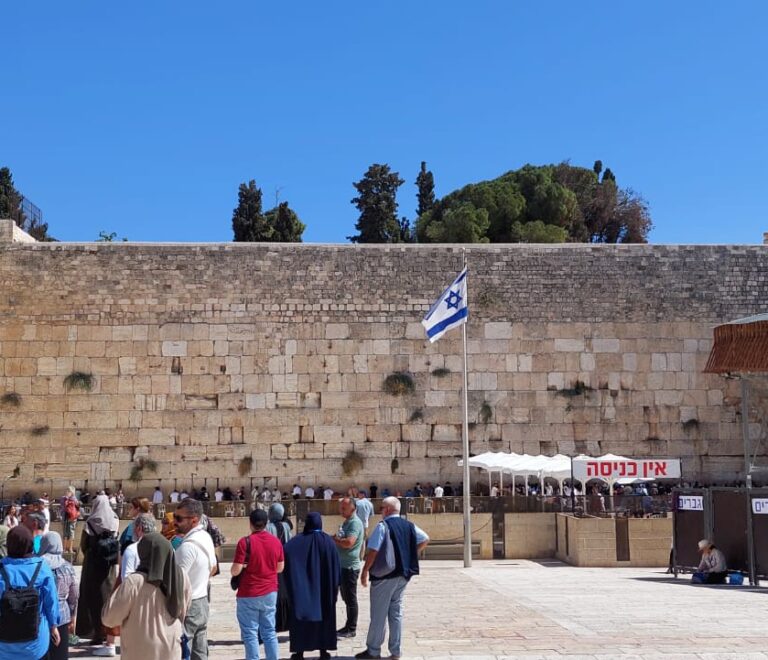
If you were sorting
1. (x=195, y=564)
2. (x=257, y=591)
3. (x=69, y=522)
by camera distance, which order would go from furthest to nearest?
(x=69, y=522)
(x=257, y=591)
(x=195, y=564)

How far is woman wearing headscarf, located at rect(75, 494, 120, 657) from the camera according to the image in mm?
7449

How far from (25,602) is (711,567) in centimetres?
895

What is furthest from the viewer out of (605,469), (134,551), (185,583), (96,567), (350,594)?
(605,469)

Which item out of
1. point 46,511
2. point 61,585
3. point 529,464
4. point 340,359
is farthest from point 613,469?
point 61,585

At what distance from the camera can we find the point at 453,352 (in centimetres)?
2045

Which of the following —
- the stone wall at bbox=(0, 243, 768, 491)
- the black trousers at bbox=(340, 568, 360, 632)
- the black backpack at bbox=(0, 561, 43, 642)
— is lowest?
the black trousers at bbox=(340, 568, 360, 632)

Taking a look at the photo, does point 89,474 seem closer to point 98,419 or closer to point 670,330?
point 98,419

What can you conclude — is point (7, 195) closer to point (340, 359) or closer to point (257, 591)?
point (340, 359)

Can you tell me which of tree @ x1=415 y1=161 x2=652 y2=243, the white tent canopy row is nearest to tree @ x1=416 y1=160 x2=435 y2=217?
tree @ x1=415 y1=161 x2=652 y2=243

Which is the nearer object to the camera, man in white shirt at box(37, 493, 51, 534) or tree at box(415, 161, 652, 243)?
man in white shirt at box(37, 493, 51, 534)

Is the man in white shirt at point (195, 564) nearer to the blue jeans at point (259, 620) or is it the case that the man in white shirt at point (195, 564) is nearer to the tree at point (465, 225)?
the blue jeans at point (259, 620)

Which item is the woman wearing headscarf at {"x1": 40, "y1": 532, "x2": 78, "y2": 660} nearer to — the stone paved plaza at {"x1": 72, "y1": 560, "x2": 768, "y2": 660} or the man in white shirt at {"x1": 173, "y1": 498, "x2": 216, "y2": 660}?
the man in white shirt at {"x1": 173, "y1": 498, "x2": 216, "y2": 660}

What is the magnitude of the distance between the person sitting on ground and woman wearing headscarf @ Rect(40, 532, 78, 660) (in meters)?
7.89

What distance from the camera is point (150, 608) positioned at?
15.7 feet
